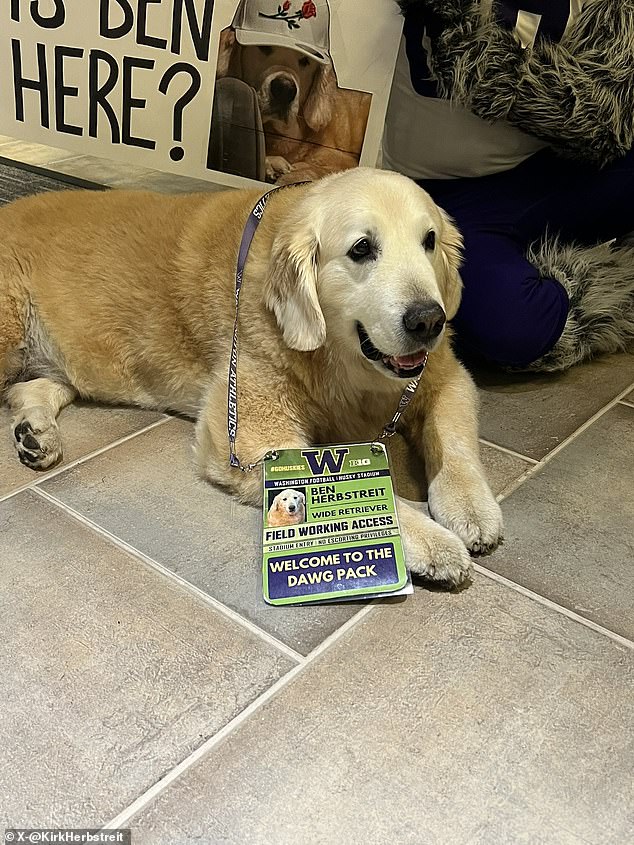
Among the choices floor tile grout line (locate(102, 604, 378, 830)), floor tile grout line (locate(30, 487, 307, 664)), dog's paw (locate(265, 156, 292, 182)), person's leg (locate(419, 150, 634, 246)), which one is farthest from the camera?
dog's paw (locate(265, 156, 292, 182))

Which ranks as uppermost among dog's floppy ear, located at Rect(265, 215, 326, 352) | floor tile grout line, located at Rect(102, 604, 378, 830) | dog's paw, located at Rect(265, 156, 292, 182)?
dog's floppy ear, located at Rect(265, 215, 326, 352)

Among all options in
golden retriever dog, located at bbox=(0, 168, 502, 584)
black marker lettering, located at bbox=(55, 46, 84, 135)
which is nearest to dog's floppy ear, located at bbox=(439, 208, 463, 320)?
golden retriever dog, located at bbox=(0, 168, 502, 584)

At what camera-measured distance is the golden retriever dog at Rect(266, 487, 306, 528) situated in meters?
1.42

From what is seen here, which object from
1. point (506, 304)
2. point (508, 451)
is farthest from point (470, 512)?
point (506, 304)

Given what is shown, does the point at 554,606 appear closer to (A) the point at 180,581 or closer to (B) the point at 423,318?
(B) the point at 423,318

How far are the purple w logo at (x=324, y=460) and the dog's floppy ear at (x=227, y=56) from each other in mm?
1416

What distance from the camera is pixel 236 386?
5.29 ft

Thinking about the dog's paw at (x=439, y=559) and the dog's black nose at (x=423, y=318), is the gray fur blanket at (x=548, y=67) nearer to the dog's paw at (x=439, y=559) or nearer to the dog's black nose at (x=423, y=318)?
the dog's black nose at (x=423, y=318)

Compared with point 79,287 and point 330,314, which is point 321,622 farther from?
point 79,287

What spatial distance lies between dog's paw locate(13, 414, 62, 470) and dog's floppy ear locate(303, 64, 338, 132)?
48.9 inches

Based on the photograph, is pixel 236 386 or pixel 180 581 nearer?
pixel 180 581

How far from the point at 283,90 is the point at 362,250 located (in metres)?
1.18

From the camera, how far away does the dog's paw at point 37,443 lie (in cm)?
168

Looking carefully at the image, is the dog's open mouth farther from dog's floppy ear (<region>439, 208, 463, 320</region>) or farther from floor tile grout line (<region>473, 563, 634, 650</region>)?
floor tile grout line (<region>473, 563, 634, 650</region>)
